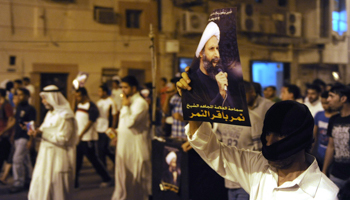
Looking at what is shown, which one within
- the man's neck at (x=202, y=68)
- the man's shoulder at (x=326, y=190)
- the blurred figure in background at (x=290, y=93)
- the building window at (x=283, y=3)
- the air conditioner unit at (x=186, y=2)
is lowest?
the man's shoulder at (x=326, y=190)

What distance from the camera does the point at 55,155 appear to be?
6.27 meters

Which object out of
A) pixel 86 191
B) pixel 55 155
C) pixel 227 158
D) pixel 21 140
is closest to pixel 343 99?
pixel 227 158

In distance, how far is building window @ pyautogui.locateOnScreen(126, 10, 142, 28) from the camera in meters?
16.7

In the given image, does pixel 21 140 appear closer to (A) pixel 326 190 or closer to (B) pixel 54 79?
(B) pixel 54 79

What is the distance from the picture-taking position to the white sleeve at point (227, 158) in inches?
101

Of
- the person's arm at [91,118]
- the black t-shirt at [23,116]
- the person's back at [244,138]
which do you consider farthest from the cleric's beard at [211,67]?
the person's arm at [91,118]

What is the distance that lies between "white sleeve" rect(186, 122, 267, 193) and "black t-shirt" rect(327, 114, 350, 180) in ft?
9.12

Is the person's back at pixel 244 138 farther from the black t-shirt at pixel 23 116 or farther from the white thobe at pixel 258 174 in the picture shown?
the black t-shirt at pixel 23 116

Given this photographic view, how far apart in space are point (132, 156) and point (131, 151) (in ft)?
0.31

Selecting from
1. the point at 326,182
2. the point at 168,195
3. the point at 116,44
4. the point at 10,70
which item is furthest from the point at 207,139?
the point at 116,44

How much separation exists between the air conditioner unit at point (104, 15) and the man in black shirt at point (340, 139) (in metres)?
11.9

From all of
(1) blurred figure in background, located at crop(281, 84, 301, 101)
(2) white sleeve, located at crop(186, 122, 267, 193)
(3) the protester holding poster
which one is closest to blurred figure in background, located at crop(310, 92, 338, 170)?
(1) blurred figure in background, located at crop(281, 84, 301, 101)

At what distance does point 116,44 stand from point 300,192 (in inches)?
574

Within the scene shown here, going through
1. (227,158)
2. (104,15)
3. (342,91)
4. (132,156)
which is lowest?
(132,156)
